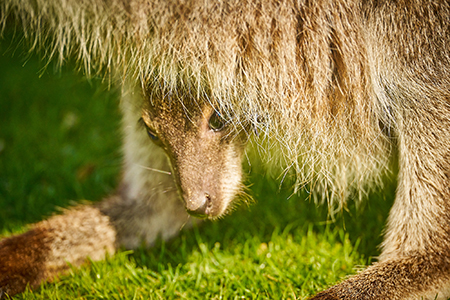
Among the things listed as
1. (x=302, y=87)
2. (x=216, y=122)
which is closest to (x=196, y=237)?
(x=216, y=122)

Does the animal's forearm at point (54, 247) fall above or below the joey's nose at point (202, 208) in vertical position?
below

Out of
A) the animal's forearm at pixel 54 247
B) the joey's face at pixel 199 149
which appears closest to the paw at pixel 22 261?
the animal's forearm at pixel 54 247

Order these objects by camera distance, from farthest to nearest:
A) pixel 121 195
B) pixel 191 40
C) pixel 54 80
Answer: pixel 54 80
pixel 121 195
pixel 191 40

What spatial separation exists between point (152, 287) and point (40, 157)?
7.06ft

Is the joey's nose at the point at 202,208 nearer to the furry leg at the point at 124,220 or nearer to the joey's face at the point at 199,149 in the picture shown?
the joey's face at the point at 199,149

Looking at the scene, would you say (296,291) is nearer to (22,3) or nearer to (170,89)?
(170,89)

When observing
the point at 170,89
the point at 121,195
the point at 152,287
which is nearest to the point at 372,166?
the point at 170,89

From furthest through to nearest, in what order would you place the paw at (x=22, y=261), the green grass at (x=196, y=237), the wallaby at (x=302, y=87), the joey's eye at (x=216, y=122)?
→ the green grass at (x=196, y=237)
the paw at (x=22, y=261)
the joey's eye at (x=216, y=122)
the wallaby at (x=302, y=87)

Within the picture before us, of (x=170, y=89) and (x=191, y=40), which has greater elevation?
(x=191, y=40)

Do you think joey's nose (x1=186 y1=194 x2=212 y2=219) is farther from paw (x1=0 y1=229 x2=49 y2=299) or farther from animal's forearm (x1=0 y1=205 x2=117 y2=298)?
paw (x1=0 y1=229 x2=49 y2=299)

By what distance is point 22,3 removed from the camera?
182cm

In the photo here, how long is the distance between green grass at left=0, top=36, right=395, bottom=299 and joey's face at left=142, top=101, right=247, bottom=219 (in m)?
0.48

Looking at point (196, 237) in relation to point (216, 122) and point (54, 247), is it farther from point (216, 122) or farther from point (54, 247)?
point (216, 122)

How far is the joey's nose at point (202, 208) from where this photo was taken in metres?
2.22
